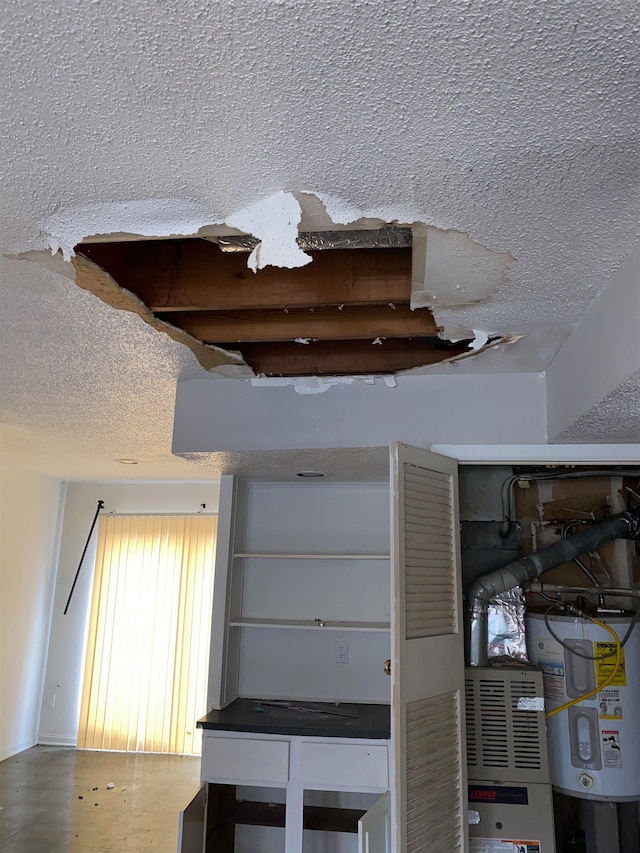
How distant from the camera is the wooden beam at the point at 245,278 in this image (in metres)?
1.88

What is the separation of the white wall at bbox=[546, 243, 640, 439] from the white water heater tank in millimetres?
1192

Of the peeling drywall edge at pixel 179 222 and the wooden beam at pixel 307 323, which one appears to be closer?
the peeling drywall edge at pixel 179 222

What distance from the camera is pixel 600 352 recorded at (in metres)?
1.74

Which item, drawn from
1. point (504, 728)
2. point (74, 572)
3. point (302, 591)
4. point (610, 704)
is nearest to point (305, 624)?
point (302, 591)

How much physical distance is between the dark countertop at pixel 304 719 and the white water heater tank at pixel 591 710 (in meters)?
0.81

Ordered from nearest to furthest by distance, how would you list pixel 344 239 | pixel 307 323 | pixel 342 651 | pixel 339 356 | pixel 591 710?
pixel 344 239
pixel 307 323
pixel 339 356
pixel 591 710
pixel 342 651

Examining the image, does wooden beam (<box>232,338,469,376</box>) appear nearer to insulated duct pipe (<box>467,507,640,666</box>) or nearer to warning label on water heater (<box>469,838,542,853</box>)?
insulated duct pipe (<box>467,507,640,666</box>)

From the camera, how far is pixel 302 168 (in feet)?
3.97

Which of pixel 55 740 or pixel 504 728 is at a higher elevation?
pixel 504 728

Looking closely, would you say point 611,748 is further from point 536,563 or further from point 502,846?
point 536,563

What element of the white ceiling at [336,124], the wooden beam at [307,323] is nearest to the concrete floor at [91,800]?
the wooden beam at [307,323]

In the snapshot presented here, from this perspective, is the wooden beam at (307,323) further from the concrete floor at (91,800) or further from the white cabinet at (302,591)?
the concrete floor at (91,800)

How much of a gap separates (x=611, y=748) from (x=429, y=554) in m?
1.37

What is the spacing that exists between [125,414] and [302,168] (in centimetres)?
241
